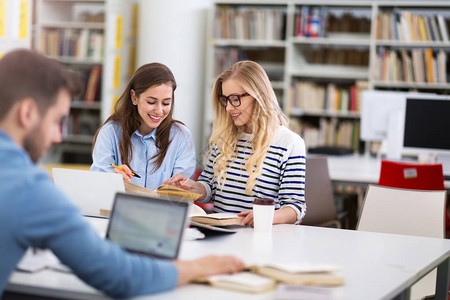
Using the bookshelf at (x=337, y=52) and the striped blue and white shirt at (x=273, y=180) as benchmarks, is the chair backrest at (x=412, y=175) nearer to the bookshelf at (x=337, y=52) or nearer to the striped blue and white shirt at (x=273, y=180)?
the striped blue and white shirt at (x=273, y=180)

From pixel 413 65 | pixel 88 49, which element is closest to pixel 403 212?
pixel 413 65

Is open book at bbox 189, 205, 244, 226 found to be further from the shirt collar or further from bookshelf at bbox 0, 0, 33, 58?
bookshelf at bbox 0, 0, 33, 58

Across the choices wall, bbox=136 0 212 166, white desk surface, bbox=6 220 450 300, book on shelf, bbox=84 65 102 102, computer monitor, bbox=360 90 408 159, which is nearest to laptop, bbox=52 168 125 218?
white desk surface, bbox=6 220 450 300

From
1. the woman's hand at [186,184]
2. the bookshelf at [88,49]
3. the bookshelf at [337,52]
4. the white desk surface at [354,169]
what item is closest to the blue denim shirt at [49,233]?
the woman's hand at [186,184]

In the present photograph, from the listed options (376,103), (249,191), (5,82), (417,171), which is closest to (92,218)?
(249,191)

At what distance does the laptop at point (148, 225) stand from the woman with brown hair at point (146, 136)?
1141 millimetres

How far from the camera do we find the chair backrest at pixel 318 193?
3.41 metres

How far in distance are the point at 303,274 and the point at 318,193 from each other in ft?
6.99

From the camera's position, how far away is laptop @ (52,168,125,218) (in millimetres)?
2031

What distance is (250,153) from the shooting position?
248cm

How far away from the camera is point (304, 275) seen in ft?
4.64

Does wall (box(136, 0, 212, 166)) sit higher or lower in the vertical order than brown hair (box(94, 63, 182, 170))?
higher

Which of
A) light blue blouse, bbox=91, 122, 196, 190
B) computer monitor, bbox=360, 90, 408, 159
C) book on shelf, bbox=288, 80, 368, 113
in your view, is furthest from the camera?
book on shelf, bbox=288, 80, 368, 113

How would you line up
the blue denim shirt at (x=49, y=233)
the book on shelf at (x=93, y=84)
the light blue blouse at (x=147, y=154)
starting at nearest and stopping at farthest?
the blue denim shirt at (x=49, y=233)
the light blue blouse at (x=147, y=154)
the book on shelf at (x=93, y=84)
